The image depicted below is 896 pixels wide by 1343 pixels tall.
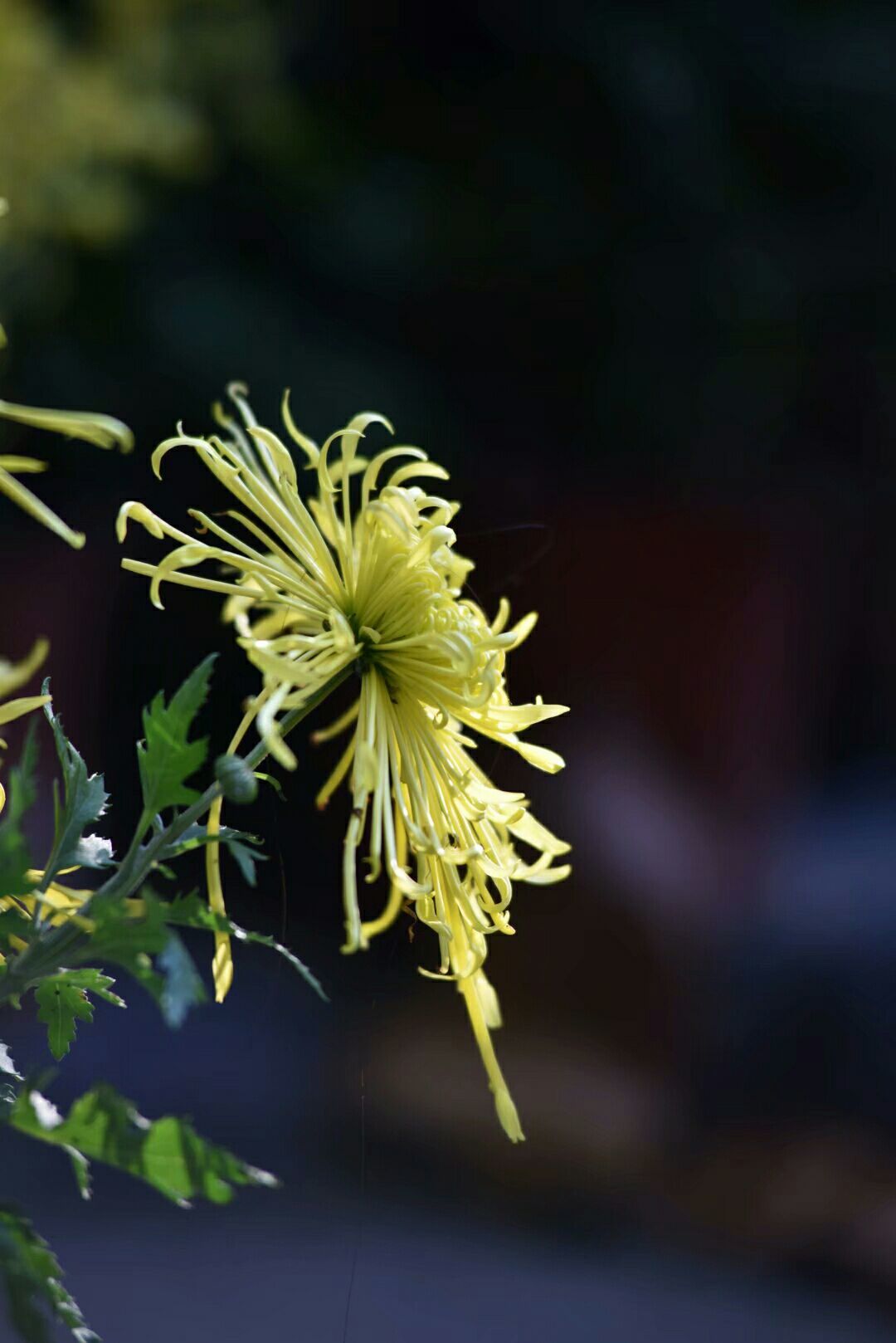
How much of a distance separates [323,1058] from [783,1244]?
410 millimetres

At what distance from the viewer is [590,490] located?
140cm

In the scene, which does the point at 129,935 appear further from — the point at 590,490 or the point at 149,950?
the point at 590,490

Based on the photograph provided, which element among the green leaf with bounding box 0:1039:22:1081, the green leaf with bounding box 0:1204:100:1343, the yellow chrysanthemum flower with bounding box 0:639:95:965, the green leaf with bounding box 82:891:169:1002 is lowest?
the green leaf with bounding box 0:1204:100:1343

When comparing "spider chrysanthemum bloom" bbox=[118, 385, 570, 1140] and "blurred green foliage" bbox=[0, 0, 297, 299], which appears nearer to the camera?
"spider chrysanthemum bloom" bbox=[118, 385, 570, 1140]

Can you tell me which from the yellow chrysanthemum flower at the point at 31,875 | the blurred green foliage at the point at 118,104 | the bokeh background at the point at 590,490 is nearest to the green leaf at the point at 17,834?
the yellow chrysanthemum flower at the point at 31,875

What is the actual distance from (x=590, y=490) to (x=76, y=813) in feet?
3.96

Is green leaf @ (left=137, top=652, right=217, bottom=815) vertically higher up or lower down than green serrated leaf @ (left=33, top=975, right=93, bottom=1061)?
higher up

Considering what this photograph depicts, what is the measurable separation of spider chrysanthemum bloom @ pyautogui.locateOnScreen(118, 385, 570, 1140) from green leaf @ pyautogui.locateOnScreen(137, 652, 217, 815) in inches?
1.4

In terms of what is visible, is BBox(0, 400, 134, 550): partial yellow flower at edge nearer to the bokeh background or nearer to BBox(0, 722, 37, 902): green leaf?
BBox(0, 722, 37, 902): green leaf

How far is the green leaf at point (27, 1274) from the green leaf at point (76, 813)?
0.07m

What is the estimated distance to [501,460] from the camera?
135 cm

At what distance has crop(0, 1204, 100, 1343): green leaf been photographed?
0.55 feet

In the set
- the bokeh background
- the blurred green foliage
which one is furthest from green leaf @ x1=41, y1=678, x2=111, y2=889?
the blurred green foliage

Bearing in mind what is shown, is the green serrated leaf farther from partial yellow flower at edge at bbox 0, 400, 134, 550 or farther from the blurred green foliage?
the blurred green foliage
